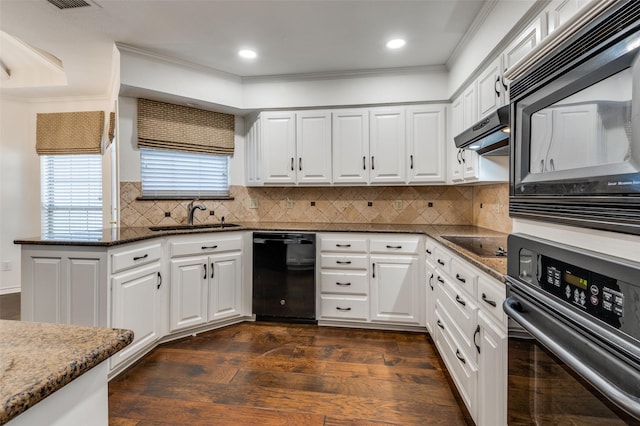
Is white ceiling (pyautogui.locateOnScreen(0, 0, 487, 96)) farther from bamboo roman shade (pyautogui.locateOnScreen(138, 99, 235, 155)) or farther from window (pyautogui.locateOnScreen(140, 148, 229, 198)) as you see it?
window (pyautogui.locateOnScreen(140, 148, 229, 198))

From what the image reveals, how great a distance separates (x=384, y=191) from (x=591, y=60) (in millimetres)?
2900

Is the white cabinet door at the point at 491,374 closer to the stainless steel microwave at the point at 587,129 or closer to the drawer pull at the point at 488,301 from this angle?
the drawer pull at the point at 488,301

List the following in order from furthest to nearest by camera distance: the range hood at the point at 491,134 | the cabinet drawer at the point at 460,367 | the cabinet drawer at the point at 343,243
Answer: the cabinet drawer at the point at 343,243 → the cabinet drawer at the point at 460,367 → the range hood at the point at 491,134

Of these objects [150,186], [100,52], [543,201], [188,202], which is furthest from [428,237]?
[100,52]

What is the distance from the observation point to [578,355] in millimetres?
770

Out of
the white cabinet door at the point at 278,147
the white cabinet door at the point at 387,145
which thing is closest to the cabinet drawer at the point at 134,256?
the white cabinet door at the point at 278,147

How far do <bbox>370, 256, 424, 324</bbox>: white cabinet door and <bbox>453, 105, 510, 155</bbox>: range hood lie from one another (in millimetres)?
1175

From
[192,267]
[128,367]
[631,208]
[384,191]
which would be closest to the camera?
[631,208]

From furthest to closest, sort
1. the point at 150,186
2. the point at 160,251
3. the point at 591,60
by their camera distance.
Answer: the point at 150,186, the point at 160,251, the point at 591,60

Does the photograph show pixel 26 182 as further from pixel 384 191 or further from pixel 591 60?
pixel 591 60

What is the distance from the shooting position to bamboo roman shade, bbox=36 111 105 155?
4035 mm

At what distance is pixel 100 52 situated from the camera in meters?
2.96

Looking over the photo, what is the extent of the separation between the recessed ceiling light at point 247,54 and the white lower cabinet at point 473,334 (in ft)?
7.66

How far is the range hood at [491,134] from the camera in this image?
1.46 meters
